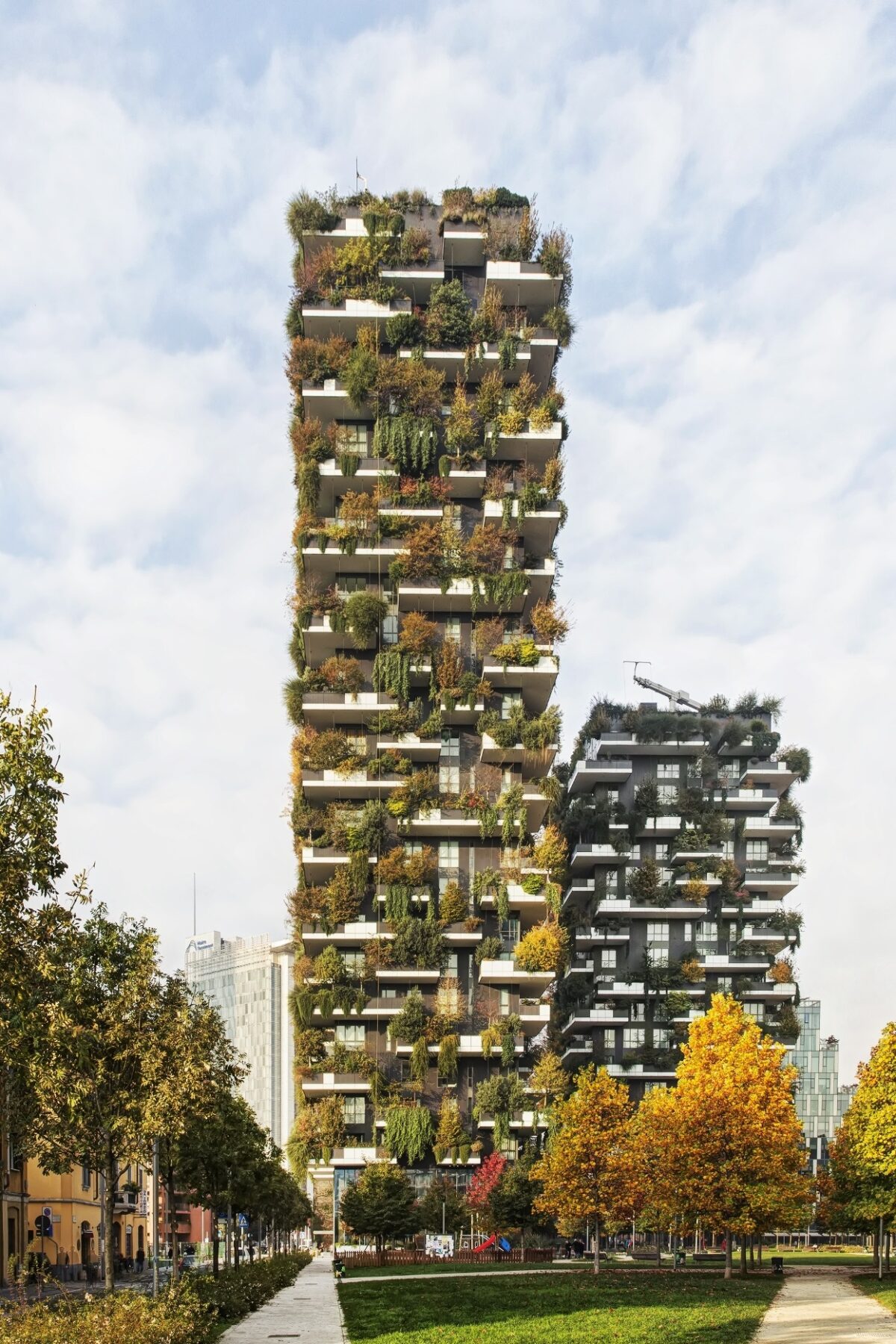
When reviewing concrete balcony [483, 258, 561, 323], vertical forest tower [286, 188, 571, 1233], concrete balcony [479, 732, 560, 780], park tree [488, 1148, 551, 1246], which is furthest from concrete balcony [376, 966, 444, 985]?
concrete balcony [483, 258, 561, 323]

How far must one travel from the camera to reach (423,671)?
7812 centimetres

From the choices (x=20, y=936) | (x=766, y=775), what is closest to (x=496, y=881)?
(x=766, y=775)

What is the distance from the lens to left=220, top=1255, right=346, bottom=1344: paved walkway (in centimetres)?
2906

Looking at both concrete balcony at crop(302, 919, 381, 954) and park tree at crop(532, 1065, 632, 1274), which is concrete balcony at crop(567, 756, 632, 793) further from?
park tree at crop(532, 1065, 632, 1274)

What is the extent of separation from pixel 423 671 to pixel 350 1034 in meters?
18.9

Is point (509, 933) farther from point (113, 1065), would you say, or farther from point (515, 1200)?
point (113, 1065)

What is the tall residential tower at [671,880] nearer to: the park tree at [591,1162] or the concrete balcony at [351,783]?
the concrete balcony at [351,783]

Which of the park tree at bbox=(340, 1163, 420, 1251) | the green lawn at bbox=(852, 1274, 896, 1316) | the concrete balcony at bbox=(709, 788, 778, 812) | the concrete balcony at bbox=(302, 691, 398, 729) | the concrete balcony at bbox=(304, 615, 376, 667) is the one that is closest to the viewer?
the green lawn at bbox=(852, 1274, 896, 1316)

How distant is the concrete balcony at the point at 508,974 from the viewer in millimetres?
74750

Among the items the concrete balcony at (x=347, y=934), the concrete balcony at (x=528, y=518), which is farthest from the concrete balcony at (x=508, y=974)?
the concrete balcony at (x=528, y=518)

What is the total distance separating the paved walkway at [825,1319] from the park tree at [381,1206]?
23.7 metres

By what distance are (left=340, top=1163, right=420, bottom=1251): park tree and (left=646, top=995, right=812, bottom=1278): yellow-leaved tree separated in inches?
603

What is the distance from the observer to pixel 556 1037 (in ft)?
293

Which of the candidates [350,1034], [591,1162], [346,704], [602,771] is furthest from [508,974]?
[602,771]
